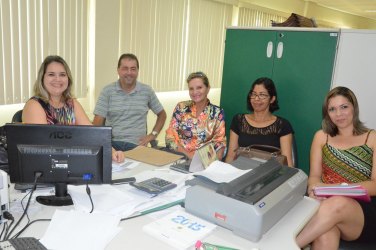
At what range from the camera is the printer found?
4.01 ft

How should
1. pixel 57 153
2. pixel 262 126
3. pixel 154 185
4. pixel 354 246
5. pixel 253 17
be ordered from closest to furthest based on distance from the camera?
pixel 57 153, pixel 154 185, pixel 354 246, pixel 262 126, pixel 253 17

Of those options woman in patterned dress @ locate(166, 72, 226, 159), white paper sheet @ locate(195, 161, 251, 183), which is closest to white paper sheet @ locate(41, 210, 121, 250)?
white paper sheet @ locate(195, 161, 251, 183)

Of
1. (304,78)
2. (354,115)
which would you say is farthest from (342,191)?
(304,78)

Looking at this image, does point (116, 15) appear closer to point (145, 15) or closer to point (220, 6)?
point (145, 15)

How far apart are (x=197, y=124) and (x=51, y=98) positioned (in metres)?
1.08

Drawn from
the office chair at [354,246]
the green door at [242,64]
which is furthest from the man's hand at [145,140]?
the office chair at [354,246]

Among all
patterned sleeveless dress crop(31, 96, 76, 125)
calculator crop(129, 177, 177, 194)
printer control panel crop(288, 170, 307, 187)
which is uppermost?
patterned sleeveless dress crop(31, 96, 76, 125)

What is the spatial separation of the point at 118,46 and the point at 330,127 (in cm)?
242

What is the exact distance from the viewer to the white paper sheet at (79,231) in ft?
3.72

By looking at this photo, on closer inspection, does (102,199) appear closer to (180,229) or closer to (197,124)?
(180,229)

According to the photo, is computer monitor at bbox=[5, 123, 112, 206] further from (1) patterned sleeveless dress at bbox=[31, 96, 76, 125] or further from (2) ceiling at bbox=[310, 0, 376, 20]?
(2) ceiling at bbox=[310, 0, 376, 20]

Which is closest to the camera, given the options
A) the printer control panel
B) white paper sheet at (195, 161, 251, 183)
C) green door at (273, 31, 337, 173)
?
white paper sheet at (195, 161, 251, 183)

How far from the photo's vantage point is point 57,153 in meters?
1.38

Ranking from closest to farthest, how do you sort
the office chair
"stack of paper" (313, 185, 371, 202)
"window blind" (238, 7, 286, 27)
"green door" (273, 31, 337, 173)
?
"stack of paper" (313, 185, 371, 202) → the office chair → "green door" (273, 31, 337, 173) → "window blind" (238, 7, 286, 27)
